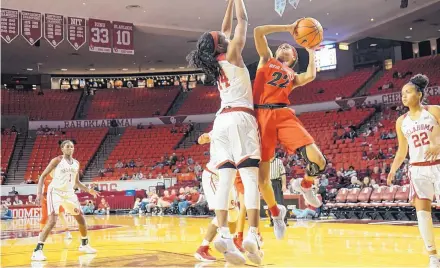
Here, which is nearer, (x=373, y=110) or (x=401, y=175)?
(x=401, y=175)

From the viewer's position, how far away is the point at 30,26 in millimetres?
16844

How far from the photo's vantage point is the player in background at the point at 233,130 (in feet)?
12.7

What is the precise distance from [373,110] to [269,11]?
22.0 feet

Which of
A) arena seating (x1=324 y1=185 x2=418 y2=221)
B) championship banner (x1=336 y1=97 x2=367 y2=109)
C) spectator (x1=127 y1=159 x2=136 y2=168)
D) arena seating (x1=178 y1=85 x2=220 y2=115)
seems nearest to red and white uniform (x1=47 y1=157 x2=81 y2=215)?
arena seating (x1=324 y1=185 x2=418 y2=221)

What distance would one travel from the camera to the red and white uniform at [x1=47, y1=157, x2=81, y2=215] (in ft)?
22.5

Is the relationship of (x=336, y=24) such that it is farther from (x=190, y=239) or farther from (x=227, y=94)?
(x=227, y=94)

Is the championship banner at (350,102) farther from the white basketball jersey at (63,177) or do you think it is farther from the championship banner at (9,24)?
the white basketball jersey at (63,177)

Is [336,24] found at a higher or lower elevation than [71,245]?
higher

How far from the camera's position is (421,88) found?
4895mm

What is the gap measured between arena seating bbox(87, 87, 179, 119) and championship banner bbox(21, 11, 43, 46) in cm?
1416

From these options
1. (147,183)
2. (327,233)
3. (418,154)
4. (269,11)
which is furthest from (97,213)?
(418,154)

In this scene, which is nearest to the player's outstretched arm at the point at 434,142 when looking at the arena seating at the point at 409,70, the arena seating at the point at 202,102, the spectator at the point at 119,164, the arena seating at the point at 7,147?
the arena seating at the point at 409,70

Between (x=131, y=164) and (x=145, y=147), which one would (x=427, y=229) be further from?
(x=145, y=147)

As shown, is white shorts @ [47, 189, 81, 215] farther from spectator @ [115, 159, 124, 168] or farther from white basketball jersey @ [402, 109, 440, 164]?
spectator @ [115, 159, 124, 168]
